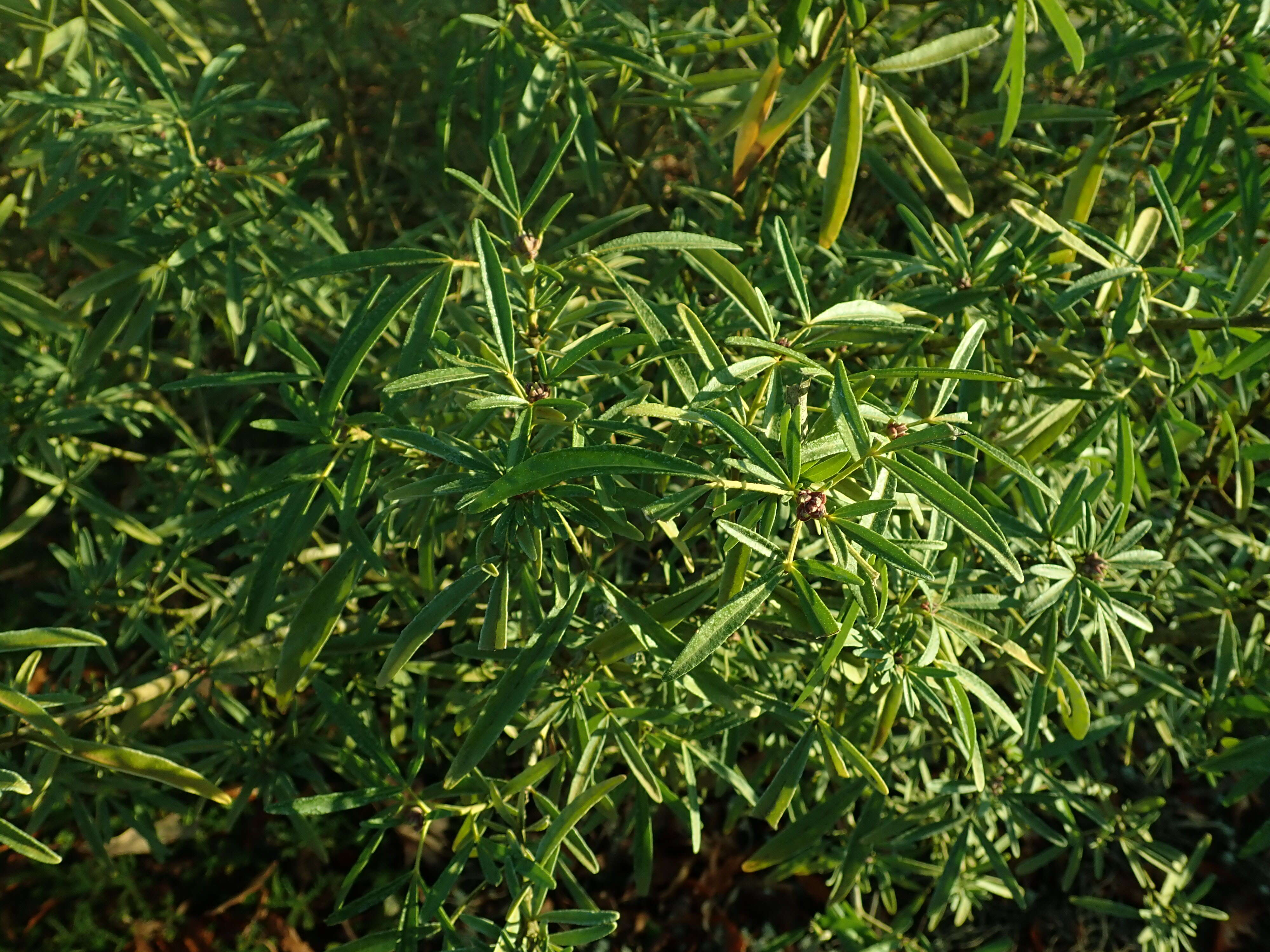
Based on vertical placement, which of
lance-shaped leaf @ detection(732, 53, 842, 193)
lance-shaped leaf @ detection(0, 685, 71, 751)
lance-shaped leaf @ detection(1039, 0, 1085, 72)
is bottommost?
lance-shaped leaf @ detection(0, 685, 71, 751)

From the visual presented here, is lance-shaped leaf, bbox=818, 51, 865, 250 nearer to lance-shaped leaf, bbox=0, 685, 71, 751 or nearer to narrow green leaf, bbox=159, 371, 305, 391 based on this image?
narrow green leaf, bbox=159, 371, 305, 391

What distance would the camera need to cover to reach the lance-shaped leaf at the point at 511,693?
1.06 metres

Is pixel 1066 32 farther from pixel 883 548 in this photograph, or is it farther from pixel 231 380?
pixel 231 380

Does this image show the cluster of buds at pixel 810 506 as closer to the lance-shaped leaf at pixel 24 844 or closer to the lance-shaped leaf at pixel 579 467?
the lance-shaped leaf at pixel 579 467

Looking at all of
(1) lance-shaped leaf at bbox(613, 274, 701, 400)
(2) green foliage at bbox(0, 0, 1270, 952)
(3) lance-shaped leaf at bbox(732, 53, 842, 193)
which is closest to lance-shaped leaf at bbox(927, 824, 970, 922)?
(2) green foliage at bbox(0, 0, 1270, 952)

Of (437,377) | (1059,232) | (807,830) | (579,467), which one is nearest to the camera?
(579,467)

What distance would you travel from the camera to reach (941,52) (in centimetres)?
123

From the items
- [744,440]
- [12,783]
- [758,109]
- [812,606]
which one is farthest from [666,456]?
[12,783]

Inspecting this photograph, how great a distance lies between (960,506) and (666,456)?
10.2 inches

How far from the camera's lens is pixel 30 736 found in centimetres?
122

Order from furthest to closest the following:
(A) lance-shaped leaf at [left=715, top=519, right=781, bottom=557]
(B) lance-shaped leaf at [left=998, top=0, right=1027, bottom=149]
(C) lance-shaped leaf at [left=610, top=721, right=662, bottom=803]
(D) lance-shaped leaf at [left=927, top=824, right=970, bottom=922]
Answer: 1. (D) lance-shaped leaf at [left=927, top=824, right=970, bottom=922]
2. (C) lance-shaped leaf at [left=610, top=721, right=662, bottom=803]
3. (B) lance-shaped leaf at [left=998, top=0, right=1027, bottom=149]
4. (A) lance-shaped leaf at [left=715, top=519, right=781, bottom=557]

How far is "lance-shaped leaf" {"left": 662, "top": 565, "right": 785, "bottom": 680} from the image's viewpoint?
0.85m

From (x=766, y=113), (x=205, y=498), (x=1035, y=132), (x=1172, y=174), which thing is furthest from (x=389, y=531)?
(x=1035, y=132)

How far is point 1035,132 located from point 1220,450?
796 mm
